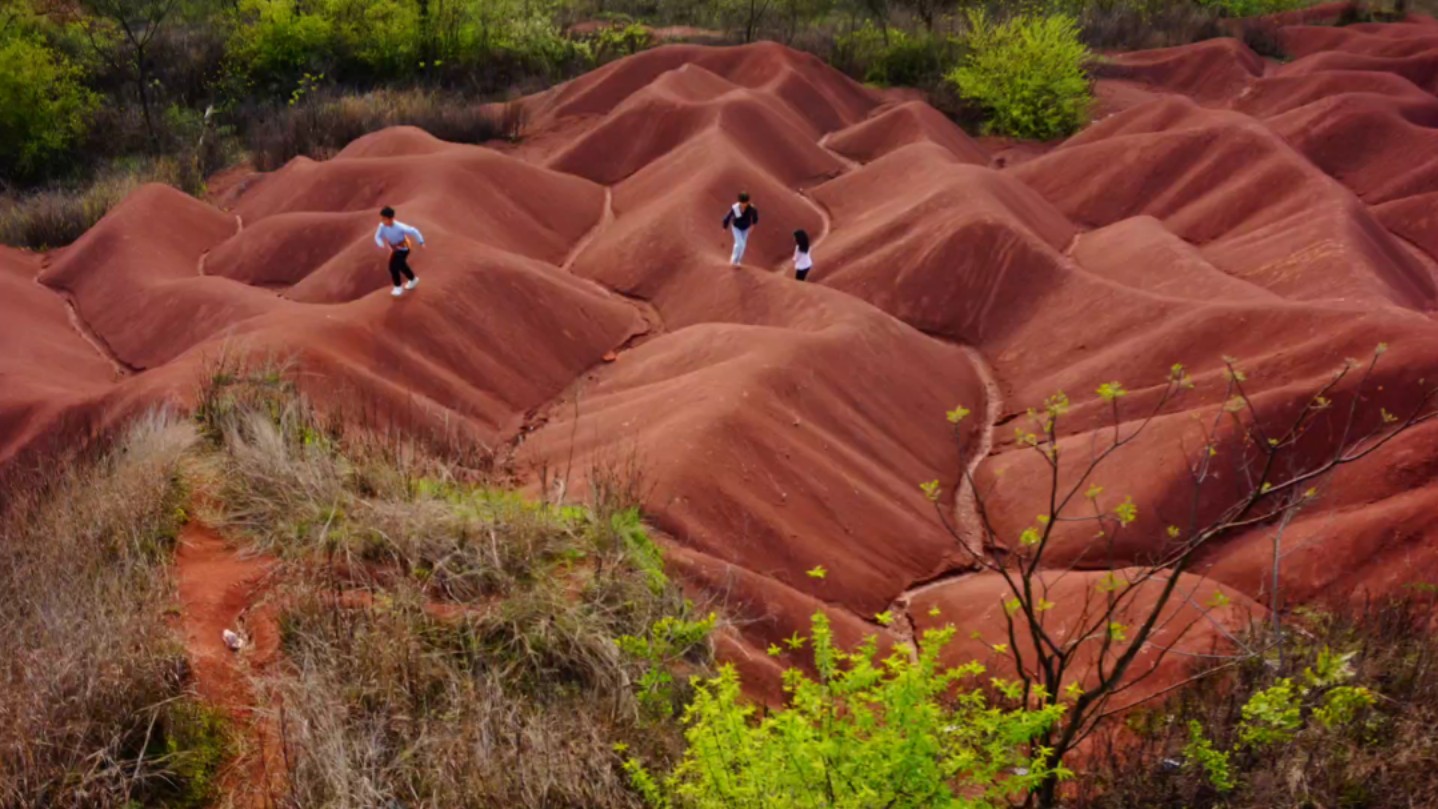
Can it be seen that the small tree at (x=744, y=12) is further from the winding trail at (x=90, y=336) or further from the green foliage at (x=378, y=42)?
the winding trail at (x=90, y=336)

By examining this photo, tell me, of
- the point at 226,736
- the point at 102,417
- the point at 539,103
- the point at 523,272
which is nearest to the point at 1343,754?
the point at 226,736

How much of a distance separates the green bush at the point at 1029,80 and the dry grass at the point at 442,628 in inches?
715

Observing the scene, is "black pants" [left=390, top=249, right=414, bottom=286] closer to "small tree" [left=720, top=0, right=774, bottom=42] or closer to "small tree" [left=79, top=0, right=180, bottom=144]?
"small tree" [left=79, top=0, right=180, bottom=144]

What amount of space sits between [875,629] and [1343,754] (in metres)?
4.01

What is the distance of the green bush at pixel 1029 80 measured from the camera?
22.6 meters

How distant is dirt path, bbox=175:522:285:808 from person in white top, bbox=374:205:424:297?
5.79m

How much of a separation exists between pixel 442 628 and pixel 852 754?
2.48m

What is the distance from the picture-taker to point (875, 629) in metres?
8.96

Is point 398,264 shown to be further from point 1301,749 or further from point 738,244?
point 1301,749

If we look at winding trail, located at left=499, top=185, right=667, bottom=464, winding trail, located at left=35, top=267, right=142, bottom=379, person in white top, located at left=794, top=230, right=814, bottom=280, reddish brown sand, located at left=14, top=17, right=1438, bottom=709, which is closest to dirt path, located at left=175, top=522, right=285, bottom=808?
reddish brown sand, located at left=14, top=17, right=1438, bottom=709

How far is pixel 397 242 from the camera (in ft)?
39.7

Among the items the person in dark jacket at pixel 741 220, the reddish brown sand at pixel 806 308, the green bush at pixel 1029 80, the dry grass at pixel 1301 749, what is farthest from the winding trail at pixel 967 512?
the green bush at pixel 1029 80

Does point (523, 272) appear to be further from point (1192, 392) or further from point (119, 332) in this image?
point (1192, 392)

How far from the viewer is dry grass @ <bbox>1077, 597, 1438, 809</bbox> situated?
17.0 feet
